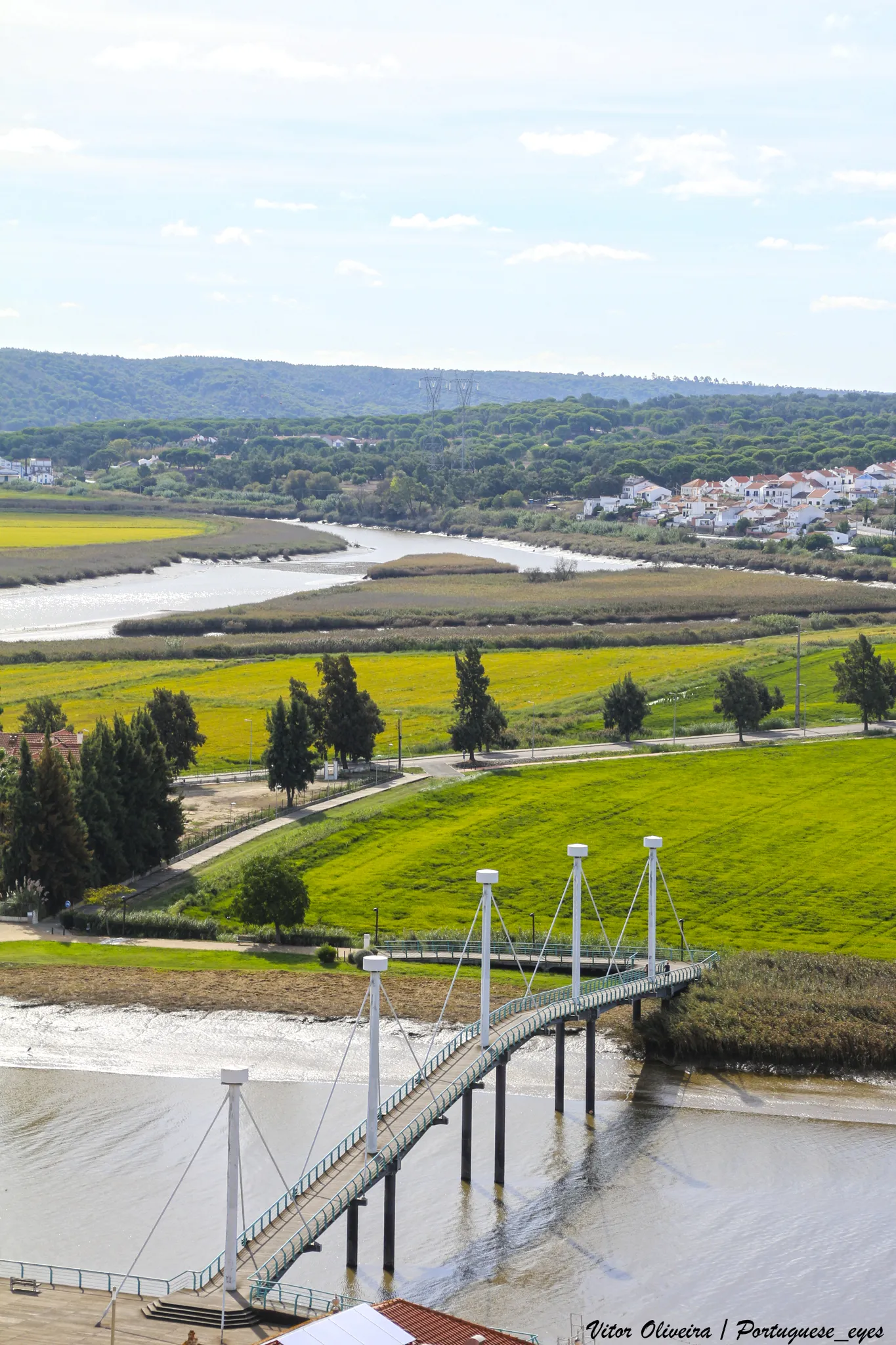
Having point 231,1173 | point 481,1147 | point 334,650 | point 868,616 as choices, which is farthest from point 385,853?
point 868,616

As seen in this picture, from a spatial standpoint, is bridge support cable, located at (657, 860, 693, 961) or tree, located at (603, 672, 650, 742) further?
tree, located at (603, 672, 650, 742)

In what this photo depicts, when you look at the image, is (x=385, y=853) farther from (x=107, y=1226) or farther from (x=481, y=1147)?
(x=107, y=1226)

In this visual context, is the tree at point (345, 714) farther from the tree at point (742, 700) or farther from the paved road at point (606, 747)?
the tree at point (742, 700)

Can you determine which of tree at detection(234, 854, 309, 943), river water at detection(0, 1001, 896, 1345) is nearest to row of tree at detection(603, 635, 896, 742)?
tree at detection(234, 854, 309, 943)

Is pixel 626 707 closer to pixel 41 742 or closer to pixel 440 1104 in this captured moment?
pixel 41 742

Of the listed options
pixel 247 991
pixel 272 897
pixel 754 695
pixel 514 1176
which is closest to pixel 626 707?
pixel 754 695

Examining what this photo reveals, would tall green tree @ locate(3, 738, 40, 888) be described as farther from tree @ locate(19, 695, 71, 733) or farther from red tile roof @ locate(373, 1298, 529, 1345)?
red tile roof @ locate(373, 1298, 529, 1345)
